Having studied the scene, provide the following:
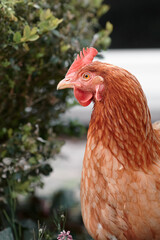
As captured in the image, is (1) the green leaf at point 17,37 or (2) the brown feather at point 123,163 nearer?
(2) the brown feather at point 123,163

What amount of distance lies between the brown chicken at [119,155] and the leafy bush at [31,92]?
605mm

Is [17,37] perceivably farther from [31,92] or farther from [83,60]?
[31,92]

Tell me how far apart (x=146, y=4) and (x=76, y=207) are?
3.71 m

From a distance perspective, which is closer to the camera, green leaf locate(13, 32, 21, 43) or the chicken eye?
the chicken eye

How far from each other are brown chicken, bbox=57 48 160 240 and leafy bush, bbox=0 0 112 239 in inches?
23.8

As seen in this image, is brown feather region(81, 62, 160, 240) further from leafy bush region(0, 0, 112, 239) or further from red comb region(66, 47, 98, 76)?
leafy bush region(0, 0, 112, 239)

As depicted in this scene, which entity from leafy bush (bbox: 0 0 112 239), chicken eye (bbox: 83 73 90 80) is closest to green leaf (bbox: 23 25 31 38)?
leafy bush (bbox: 0 0 112 239)

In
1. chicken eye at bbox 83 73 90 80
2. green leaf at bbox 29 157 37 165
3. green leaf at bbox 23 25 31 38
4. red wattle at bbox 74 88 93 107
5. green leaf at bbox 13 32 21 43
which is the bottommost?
green leaf at bbox 29 157 37 165

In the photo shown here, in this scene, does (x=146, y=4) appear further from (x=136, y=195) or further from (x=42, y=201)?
(x=136, y=195)

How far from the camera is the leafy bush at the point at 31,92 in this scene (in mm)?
2307

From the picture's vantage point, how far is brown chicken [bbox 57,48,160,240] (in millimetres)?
1630

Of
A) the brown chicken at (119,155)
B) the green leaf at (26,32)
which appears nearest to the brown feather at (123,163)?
the brown chicken at (119,155)

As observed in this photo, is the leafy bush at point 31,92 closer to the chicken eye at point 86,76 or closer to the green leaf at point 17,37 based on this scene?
the green leaf at point 17,37

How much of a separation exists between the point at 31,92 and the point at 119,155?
121 cm
